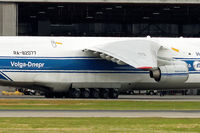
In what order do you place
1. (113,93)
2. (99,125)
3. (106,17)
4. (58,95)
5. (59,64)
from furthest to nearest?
(106,17), (58,95), (113,93), (59,64), (99,125)

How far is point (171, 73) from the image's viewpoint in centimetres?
5256

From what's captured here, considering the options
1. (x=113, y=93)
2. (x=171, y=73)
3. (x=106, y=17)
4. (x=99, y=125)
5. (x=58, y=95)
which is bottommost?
(x=99, y=125)

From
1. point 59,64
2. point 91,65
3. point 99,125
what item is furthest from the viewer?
point 91,65

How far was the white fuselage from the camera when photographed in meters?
51.1

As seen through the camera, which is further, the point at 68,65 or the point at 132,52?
the point at 68,65

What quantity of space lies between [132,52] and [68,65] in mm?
5782

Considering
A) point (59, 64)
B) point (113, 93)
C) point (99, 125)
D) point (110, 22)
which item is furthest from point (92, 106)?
point (110, 22)

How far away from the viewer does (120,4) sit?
71812 millimetres

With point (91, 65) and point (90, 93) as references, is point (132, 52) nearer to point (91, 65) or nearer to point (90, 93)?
point (91, 65)

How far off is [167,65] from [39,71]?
1138 cm

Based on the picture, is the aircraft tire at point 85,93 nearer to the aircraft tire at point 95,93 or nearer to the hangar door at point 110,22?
the aircraft tire at point 95,93

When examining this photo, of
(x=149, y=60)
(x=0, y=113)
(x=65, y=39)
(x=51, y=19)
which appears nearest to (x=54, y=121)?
(x=0, y=113)

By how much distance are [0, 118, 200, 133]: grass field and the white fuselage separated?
22.7 m

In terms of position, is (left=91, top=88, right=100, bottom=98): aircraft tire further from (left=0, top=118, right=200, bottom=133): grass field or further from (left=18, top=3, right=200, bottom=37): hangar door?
(left=18, top=3, right=200, bottom=37): hangar door
